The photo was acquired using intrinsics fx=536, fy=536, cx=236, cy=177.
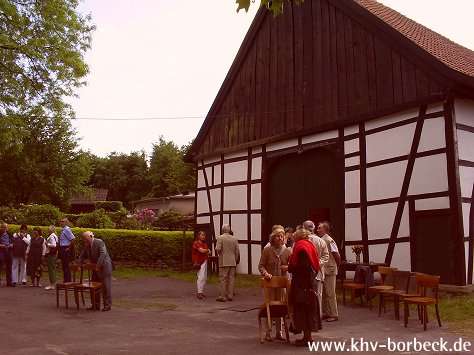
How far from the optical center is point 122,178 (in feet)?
219

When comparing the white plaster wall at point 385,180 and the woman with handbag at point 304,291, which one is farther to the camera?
the white plaster wall at point 385,180

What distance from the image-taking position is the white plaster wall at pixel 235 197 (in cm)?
1970

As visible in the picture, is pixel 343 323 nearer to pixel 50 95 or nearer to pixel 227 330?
pixel 227 330

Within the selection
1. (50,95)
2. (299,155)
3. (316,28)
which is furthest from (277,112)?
(50,95)

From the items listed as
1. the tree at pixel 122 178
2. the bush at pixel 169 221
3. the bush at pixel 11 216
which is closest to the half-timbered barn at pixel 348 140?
the bush at pixel 169 221

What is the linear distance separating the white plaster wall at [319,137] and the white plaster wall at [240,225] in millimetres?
3918

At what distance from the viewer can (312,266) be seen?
775 cm

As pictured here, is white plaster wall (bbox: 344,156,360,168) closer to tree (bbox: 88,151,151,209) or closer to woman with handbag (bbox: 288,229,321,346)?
woman with handbag (bbox: 288,229,321,346)

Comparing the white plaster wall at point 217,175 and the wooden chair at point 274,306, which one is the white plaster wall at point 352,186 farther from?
the wooden chair at point 274,306

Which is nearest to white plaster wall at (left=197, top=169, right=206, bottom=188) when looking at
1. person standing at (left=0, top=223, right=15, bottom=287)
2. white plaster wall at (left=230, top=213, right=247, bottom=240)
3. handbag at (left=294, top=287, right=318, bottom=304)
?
white plaster wall at (left=230, top=213, right=247, bottom=240)

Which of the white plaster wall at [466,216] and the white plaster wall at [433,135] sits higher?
the white plaster wall at [433,135]

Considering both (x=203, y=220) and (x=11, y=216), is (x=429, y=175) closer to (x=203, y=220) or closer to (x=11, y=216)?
(x=203, y=220)

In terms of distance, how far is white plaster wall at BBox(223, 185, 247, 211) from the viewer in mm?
19703

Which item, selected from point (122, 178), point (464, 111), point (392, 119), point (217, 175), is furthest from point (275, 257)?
point (122, 178)
